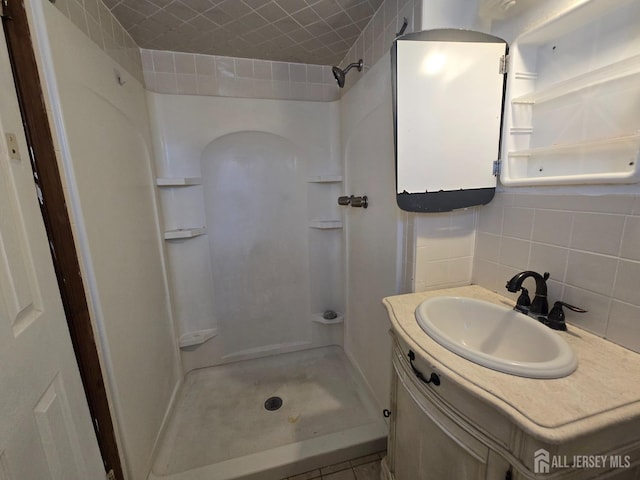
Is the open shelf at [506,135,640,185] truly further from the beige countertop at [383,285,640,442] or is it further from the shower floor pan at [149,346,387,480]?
the shower floor pan at [149,346,387,480]

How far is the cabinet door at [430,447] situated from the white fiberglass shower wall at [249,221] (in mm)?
1236

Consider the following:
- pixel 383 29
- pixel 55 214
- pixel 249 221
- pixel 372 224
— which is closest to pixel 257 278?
pixel 249 221

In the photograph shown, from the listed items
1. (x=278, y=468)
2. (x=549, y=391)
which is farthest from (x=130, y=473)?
(x=549, y=391)

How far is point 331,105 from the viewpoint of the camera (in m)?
1.87

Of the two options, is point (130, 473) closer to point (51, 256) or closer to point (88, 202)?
point (51, 256)

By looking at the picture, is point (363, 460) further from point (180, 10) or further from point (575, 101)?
point (180, 10)

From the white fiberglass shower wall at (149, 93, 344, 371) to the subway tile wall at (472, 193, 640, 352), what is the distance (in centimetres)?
117

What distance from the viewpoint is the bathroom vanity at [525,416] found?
1.58ft

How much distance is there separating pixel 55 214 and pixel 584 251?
1.57m

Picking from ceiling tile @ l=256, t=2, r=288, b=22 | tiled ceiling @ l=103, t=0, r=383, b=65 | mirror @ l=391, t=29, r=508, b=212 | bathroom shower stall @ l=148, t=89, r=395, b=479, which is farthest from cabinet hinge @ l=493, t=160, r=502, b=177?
ceiling tile @ l=256, t=2, r=288, b=22

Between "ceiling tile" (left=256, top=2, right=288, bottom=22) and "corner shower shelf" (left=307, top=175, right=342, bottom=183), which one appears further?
"corner shower shelf" (left=307, top=175, right=342, bottom=183)

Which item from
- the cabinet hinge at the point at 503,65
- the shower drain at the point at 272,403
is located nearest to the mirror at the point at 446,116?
the cabinet hinge at the point at 503,65

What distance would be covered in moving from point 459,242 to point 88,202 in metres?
1.45

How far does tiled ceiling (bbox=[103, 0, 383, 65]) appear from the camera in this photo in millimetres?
1197
